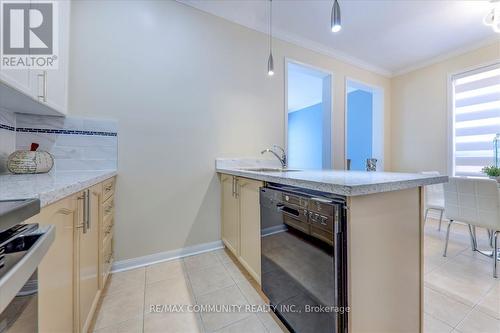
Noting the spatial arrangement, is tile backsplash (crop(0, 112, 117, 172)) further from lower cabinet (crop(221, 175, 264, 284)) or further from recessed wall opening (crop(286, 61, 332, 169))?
recessed wall opening (crop(286, 61, 332, 169))

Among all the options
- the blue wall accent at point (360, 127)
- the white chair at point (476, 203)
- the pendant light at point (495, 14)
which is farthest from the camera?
the blue wall accent at point (360, 127)

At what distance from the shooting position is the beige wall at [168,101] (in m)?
1.80

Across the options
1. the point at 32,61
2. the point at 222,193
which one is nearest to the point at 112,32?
the point at 32,61

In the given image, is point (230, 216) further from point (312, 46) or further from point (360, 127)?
point (360, 127)

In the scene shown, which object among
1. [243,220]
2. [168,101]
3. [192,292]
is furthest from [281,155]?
[192,292]

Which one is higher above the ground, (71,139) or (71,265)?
(71,139)

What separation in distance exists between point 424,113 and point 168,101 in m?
4.21

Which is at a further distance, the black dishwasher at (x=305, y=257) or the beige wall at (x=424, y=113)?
the beige wall at (x=424, y=113)

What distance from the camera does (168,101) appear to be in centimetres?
205

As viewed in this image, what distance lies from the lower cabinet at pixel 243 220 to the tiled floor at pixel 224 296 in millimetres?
194

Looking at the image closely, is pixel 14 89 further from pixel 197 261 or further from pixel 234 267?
pixel 234 267

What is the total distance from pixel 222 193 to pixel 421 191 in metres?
1.72

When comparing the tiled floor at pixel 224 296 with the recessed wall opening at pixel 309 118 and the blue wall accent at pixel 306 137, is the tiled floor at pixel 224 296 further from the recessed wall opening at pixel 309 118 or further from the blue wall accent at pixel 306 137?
the blue wall accent at pixel 306 137

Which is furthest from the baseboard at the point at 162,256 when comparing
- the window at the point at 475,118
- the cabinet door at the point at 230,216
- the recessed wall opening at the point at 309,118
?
the window at the point at 475,118
